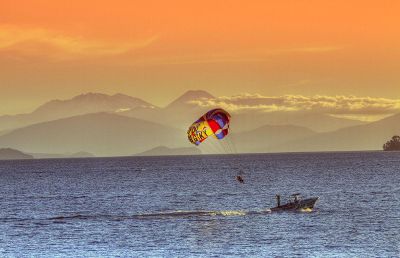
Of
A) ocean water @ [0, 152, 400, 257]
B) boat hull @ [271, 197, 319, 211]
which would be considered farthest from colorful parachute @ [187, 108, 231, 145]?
boat hull @ [271, 197, 319, 211]

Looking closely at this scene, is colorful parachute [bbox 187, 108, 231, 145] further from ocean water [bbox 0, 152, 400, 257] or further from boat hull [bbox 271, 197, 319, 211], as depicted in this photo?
boat hull [bbox 271, 197, 319, 211]

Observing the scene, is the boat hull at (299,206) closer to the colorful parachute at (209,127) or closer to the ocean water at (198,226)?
the ocean water at (198,226)

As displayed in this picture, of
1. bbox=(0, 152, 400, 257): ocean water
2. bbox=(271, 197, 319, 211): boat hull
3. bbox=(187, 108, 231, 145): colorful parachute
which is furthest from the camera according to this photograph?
bbox=(271, 197, 319, 211): boat hull

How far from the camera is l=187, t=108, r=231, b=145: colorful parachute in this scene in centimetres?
10131

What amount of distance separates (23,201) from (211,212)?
45.3 m

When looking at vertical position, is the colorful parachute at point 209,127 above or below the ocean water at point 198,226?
above

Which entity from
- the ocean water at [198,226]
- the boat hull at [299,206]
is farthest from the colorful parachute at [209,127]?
the boat hull at [299,206]

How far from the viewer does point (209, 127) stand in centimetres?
10156

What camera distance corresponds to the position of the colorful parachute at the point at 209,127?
101m

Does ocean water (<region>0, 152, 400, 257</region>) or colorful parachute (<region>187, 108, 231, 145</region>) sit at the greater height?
colorful parachute (<region>187, 108, 231, 145</region>)

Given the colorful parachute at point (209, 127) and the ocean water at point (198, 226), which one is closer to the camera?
the ocean water at point (198, 226)

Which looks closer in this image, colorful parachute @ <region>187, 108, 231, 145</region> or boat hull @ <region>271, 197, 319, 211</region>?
colorful parachute @ <region>187, 108, 231, 145</region>

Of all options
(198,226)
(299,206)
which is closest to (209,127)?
(198,226)

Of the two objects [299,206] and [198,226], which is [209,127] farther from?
[299,206]
